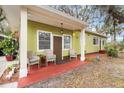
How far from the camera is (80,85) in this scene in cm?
521

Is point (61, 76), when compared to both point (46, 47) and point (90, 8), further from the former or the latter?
point (90, 8)

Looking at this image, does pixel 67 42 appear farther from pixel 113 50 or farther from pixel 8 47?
pixel 113 50

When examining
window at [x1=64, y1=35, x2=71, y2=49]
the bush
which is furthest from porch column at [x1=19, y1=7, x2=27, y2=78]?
the bush

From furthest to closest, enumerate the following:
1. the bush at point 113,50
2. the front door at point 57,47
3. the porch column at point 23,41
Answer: the bush at point 113,50
the front door at point 57,47
the porch column at point 23,41

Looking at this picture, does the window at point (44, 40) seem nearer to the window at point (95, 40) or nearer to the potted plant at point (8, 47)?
the potted plant at point (8, 47)

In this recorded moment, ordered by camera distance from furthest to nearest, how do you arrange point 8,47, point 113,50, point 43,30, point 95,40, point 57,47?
point 95,40
point 113,50
point 8,47
point 57,47
point 43,30

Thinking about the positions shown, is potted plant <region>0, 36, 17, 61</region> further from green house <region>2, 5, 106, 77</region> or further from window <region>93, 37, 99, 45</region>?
window <region>93, 37, 99, 45</region>

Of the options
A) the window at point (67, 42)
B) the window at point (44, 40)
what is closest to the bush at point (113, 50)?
the window at point (67, 42)

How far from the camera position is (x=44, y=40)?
855cm

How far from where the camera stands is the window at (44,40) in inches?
326

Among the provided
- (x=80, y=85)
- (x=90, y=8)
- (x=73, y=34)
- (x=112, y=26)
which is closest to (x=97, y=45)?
(x=112, y=26)

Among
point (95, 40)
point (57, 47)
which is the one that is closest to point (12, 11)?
point (57, 47)

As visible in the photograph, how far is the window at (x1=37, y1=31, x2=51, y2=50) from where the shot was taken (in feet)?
27.1
